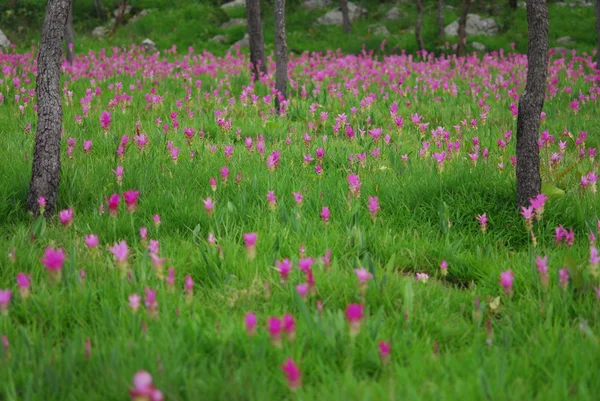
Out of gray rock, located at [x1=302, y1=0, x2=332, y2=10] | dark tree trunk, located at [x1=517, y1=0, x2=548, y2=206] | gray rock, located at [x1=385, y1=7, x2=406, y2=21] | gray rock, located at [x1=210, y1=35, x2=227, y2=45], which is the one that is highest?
gray rock, located at [x1=302, y1=0, x2=332, y2=10]

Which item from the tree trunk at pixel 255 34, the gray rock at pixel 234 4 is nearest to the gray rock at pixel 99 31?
the gray rock at pixel 234 4

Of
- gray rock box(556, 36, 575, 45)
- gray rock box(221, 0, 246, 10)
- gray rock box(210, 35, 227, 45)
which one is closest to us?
Result: gray rock box(556, 36, 575, 45)

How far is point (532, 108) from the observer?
4.11 metres

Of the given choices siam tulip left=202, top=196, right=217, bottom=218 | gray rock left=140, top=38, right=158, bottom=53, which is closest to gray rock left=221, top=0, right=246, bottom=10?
gray rock left=140, top=38, right=158, bottom=53

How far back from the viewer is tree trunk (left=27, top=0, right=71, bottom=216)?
165 inches

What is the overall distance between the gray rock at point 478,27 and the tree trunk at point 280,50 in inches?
599

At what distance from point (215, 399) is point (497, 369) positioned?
1100 mm

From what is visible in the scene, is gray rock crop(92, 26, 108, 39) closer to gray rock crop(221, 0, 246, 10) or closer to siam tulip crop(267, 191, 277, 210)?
gray rock crop(221, 0, 246, 10)

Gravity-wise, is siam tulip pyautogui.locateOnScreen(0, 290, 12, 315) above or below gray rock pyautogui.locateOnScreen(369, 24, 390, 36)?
below

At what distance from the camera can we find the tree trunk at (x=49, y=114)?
4.20 m

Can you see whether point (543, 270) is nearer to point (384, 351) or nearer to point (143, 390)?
point (384, 351)

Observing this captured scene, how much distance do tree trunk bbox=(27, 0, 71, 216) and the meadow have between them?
235 millimetres

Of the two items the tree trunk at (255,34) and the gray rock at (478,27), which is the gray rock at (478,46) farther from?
the tree trunk at (255,34)

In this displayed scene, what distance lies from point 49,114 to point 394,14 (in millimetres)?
23594
